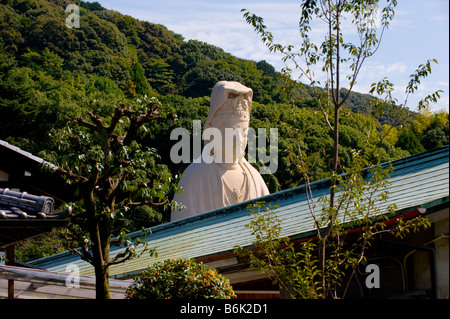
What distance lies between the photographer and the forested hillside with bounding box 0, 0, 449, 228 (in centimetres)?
2986

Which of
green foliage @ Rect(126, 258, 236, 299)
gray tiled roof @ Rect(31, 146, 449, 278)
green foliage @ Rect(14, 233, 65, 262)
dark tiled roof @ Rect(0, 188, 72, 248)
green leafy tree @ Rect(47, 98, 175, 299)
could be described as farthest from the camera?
green foliage @ Rect(14, 233, 65, 262)

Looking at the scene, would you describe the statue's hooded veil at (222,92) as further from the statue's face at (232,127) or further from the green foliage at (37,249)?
the green foliage at (37,249)

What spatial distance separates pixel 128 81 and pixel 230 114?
30.1 m

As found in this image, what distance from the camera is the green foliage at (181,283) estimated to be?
6.96 metres

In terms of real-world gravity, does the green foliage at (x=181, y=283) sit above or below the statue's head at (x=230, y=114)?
below

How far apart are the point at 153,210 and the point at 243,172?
12715 millimetres

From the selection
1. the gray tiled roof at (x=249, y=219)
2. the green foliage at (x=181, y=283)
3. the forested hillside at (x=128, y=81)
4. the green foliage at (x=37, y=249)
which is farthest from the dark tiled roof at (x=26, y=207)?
the forested hillside at (x=128, y=81)

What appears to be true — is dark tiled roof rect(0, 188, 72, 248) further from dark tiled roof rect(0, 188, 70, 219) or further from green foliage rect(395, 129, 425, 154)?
green foliage rect(395, 129, 425, 154)

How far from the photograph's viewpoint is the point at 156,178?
6.96 m

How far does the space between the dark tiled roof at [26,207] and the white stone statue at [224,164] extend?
8391 millimetres

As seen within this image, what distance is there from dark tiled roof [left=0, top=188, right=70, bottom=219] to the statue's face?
889 centimetres

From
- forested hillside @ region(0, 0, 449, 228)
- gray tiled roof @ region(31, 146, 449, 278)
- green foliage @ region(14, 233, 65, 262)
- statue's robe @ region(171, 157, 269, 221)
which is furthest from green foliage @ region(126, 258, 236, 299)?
forested hillside @ region(0, 0, 449, 228)

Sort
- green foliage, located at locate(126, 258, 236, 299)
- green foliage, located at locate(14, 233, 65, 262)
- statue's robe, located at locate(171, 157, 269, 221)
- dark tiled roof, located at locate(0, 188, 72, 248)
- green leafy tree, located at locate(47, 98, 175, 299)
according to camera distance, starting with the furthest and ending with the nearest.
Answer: green foliage, located at locate(14, 233, 65, 262), statue's robe, located at locate(171, 157, 269, 221), green foliage, located at locate(126, 258, 236, 299), green leafy tree, located at locate(47, 98, 175, 299), dark tiled roof, located at locate(0, 188, 72, 248)
